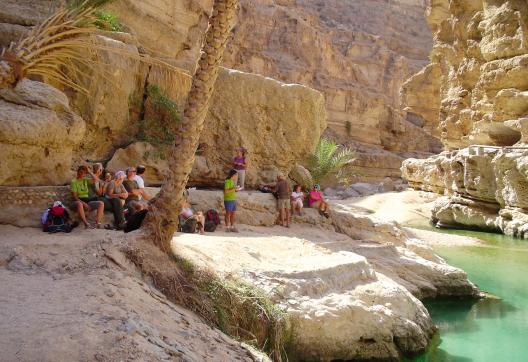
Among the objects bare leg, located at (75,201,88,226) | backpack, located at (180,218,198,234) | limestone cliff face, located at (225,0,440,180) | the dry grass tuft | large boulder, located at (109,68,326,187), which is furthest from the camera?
limestone cliff face, located at (225,0,440,180)

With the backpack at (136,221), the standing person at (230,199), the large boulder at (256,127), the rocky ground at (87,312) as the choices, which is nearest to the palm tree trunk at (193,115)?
the backpack at (136,221)

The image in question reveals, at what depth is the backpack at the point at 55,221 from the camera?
6.59m

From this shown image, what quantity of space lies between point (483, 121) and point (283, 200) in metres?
17.4

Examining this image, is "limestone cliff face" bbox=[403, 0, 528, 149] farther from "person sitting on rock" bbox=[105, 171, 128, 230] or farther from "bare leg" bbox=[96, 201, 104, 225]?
"bare leg" bbox=[96, 201, 104, 225]

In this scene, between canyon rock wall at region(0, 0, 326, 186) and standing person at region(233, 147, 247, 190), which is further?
standing person at region(233, 147, 247, 190)

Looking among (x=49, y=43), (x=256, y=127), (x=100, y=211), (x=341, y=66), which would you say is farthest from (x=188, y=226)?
(x=341, y=66)

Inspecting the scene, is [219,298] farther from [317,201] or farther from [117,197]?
[317,201]

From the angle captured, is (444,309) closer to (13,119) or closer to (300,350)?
(300,350)

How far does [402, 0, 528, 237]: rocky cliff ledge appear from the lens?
20.0 m

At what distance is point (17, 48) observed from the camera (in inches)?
239

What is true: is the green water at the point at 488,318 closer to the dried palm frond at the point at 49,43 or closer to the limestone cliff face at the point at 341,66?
the dried palm frond at the point at 49,43

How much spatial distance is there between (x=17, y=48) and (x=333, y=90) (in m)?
40.1

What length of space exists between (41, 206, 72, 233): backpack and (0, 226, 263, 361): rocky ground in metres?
0.50

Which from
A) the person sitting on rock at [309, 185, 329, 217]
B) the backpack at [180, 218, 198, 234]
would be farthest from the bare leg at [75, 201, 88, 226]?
the person sitting on rock at [309, 185, 329, 217]
